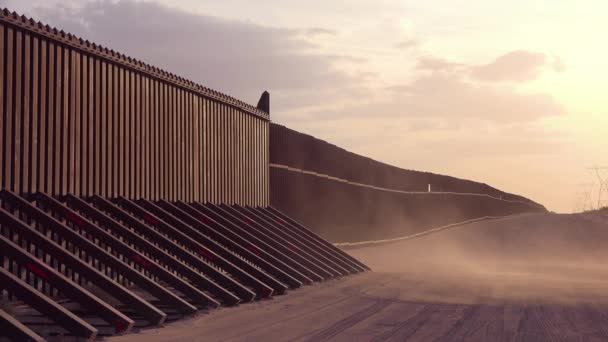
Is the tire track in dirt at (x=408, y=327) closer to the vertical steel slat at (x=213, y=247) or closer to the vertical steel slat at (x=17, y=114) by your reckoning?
the vertical steel slat at (x=213, y=247)

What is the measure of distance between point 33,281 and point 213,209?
21.2ft

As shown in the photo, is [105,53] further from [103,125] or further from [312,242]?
[312,242]

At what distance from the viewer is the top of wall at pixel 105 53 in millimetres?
11281

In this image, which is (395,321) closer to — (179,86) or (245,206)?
(179,86)

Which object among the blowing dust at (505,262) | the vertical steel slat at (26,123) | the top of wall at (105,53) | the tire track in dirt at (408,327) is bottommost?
the tire track in dirt at (408,327)

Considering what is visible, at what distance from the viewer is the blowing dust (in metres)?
15.4

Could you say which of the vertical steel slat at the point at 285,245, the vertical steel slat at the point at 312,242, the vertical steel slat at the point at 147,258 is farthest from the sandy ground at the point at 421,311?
the vertical steel slat at the point at 312,242

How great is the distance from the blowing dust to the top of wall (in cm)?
558

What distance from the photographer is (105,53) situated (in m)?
13.6

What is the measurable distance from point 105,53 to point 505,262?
19.8 meters

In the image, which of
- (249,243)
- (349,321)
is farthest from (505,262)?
(349,321)

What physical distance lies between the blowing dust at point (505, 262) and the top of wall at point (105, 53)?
5.58 m

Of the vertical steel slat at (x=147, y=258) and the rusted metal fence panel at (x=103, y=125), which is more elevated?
the rusted metal fence panel at (x=103, y=125)

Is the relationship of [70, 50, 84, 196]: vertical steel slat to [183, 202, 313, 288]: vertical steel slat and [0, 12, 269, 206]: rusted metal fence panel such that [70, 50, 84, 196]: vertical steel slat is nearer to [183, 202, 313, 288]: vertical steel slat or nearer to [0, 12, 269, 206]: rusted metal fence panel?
[0, 12, 269, 206]: rusted metal fence panel
